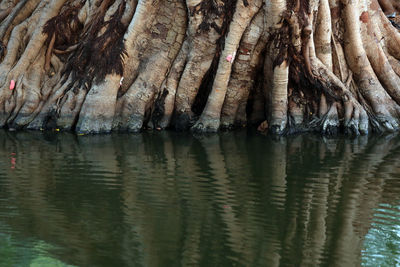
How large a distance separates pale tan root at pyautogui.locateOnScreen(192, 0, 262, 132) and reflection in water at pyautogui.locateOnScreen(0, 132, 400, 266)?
1834 mm

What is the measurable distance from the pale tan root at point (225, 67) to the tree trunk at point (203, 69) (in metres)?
0.02

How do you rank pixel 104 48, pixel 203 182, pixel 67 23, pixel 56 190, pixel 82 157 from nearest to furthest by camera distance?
pixel 56 190 < pixel 203 182 < pixel 82 157 < pixel 104 48 < pixel 67 23

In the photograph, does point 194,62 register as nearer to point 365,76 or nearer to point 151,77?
point 151,77

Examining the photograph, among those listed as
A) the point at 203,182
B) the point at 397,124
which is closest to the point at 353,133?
the point at 397,124

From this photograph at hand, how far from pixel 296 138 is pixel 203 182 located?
12.5 ft

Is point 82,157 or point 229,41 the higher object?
point 229,41

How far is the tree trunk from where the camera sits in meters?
9.41

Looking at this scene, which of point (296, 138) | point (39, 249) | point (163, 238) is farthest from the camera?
point (296, 138)

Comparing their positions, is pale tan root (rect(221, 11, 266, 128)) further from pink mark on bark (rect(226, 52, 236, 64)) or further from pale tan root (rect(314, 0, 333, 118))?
pale tan root (rect(314, 0, 333, 118))

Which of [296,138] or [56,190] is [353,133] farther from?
[56,190]

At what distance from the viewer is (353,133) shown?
944cm

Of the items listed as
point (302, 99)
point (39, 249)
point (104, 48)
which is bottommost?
point (39, 249)

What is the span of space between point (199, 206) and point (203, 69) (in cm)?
531

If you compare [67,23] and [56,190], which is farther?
[67,23]
